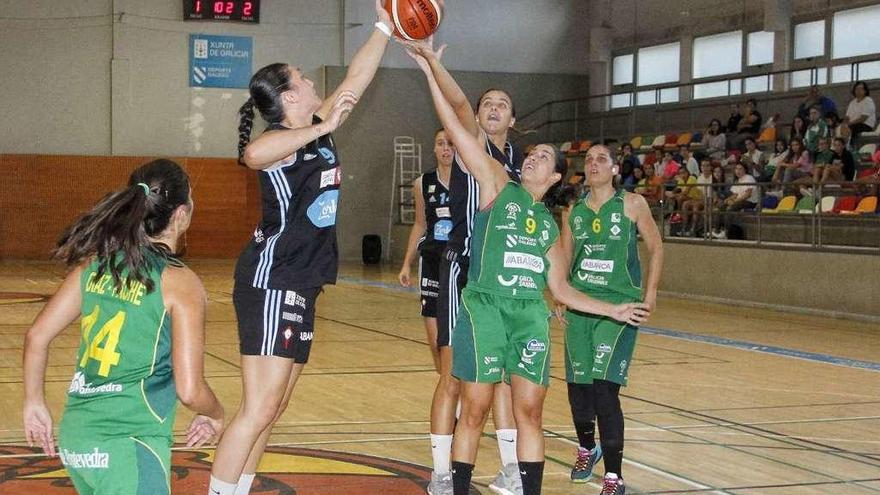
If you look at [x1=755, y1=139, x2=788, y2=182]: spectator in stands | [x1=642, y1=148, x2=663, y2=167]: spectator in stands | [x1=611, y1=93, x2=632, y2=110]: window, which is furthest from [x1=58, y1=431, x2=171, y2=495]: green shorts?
[x1=611, y1=93, x2=632, y2=110]: window

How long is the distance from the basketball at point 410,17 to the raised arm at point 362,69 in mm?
65

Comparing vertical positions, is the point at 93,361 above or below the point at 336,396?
above

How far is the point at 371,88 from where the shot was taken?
25.5 metres

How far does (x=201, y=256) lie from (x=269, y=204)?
2133cm

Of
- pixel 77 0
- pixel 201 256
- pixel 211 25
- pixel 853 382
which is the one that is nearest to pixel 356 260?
pixel 201 256

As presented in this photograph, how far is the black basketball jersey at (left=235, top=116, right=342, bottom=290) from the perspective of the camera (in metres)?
4.39

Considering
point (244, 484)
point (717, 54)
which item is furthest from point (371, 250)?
point (244, 484)

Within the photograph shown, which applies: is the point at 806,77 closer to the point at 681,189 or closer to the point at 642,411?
the point at 681,189

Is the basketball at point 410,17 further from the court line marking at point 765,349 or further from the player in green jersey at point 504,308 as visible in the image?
the court line marking at point 765,349

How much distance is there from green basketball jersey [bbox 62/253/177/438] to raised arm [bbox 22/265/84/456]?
0.10 meters

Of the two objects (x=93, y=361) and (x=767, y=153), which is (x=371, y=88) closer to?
(x=767, y=153)

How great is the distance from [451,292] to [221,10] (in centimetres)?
1983

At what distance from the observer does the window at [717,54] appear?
22344 mm

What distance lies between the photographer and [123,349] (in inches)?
120
